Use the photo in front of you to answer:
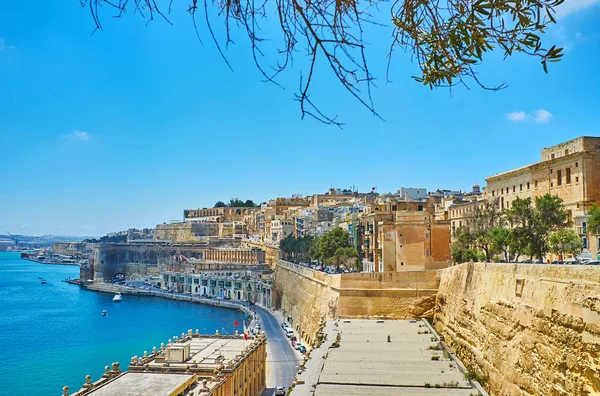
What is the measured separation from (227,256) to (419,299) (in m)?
46.2

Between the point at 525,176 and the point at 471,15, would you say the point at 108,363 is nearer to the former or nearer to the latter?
the point at 525,176

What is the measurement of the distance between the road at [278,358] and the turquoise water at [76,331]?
11.3ft

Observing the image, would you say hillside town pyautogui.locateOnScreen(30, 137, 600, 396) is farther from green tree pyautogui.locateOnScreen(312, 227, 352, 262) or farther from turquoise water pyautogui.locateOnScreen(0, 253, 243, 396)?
turquoise water pyautogui.locateOnScreen(0, 253, 243, 396)

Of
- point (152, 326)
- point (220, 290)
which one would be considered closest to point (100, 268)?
point (220, 290)

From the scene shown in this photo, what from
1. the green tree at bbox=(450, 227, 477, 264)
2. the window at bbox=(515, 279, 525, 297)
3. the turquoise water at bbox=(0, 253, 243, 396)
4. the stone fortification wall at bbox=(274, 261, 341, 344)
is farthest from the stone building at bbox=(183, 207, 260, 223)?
the window at bbox=(515, 279, 525, 297)

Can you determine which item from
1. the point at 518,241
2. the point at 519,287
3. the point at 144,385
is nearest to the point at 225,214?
the point at 518,241

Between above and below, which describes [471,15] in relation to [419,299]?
above

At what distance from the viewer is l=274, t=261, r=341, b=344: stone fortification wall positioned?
70.5 feet

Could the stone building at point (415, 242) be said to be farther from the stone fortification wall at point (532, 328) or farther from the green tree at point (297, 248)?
the green tree at point (297, 248)

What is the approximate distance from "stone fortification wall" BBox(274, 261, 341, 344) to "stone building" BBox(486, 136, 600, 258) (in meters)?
9.26

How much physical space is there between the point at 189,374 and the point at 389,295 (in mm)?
7570

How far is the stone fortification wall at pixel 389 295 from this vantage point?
1819 centimetres

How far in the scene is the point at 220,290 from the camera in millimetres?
48250

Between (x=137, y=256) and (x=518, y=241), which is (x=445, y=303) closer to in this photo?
(x=518, y=241)
